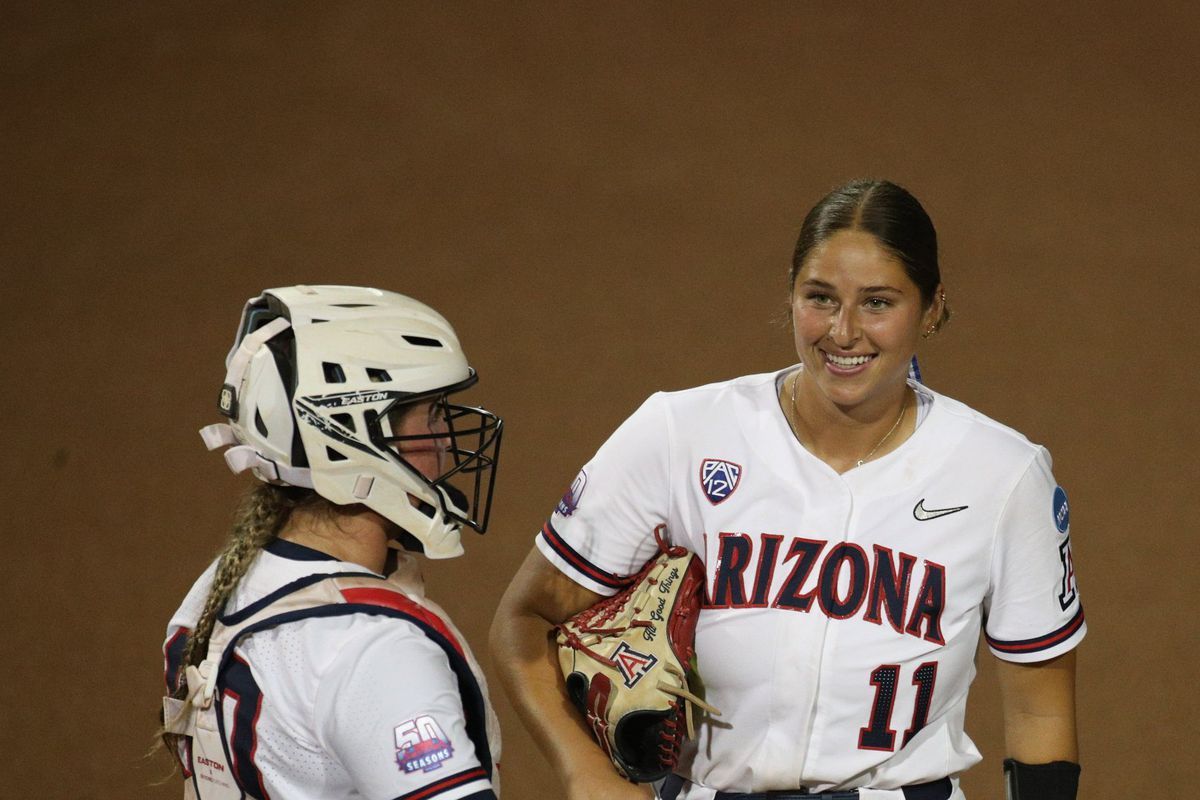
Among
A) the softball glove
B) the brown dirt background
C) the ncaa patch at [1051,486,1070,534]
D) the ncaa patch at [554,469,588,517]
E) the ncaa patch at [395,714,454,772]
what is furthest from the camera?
the brown dirt background

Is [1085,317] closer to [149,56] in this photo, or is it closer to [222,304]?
[222,304]

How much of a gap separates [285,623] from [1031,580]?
1131 millimetres

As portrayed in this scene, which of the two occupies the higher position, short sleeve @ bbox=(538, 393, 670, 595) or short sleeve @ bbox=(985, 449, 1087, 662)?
short sleeve @ bbox=(538, 393, 670, 595)

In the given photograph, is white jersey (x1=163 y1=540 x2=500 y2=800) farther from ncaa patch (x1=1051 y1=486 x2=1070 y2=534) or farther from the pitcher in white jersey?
ncaa patch (x1=1051 y1=486 x2=1070 y2=534)

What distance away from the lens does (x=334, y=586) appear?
1.69m

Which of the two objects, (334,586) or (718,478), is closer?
(334,586)

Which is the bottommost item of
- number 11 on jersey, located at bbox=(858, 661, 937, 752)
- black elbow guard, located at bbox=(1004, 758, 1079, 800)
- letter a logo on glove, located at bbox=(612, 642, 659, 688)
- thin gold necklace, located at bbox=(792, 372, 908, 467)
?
black elbow guard, located at bbox=(1004, 758, 1079, 800)

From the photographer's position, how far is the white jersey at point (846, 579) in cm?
200

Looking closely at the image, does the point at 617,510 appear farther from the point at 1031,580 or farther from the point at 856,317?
the point at 1031,580

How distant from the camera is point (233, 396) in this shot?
1.82 m

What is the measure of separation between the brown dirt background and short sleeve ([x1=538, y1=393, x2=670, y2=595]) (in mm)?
2361

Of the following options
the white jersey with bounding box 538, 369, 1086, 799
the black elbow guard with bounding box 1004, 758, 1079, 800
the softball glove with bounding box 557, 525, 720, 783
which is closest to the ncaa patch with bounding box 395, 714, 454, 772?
the softball glove with bounding box 557, 525, 720, 783

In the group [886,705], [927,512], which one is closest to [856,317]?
[927,512]

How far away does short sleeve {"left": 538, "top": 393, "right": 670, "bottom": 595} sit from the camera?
216 cm
